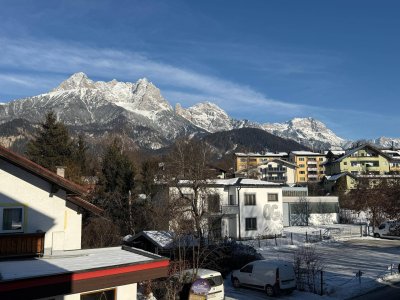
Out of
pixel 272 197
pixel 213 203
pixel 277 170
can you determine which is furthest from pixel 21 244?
pixel 277 170

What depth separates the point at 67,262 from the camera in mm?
14492

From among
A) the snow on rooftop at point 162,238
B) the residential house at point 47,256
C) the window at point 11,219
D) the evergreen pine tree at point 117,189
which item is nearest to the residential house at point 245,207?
the evergreen pine tree at point 117,189

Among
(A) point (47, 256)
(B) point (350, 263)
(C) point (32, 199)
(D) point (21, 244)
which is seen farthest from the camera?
(B) point (350, 263)

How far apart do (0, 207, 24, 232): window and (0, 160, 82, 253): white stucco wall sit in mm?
164

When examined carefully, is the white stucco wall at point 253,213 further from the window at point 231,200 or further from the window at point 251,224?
the window at point 251,224

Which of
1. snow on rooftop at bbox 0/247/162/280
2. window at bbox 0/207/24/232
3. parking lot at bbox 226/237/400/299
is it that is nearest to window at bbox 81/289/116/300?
snow on rooftop at bbox 0/247/162/280

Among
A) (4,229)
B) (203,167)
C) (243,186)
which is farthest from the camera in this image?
(243,186)

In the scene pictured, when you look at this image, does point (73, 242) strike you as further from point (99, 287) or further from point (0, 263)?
point (99, 287)

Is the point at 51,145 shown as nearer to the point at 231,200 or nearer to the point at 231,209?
the point at 231,200

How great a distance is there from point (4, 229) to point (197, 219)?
19406 millimetres

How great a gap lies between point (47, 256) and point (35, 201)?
2.83m

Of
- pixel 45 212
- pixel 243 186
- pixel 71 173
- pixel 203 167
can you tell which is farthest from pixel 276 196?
pixel 45 212

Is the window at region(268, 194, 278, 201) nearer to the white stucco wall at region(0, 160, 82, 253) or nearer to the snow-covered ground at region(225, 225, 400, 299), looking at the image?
the snow-covered ground at region(225, 225, 400, 299)

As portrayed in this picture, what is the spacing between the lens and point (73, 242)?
21.8m
